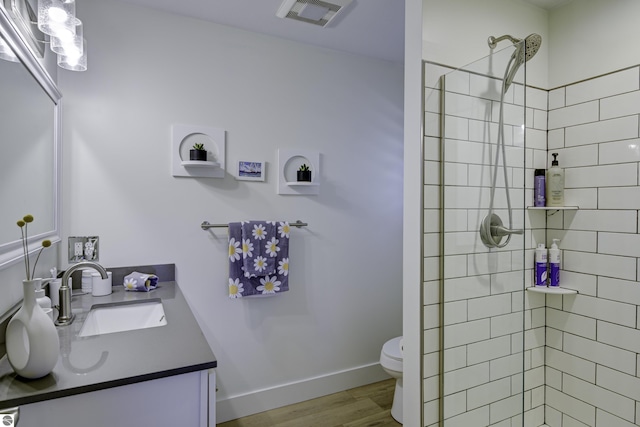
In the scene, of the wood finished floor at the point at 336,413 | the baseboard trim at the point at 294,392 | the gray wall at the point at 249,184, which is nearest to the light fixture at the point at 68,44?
the gray wall at the point at 249,184

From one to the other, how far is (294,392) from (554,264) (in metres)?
1.84

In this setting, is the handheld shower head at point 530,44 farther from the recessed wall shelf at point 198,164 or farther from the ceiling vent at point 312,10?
the recessed wall shelf at point 198,164

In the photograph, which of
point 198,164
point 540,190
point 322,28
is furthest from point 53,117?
point 540,190

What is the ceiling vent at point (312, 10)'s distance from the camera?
193 centimetres

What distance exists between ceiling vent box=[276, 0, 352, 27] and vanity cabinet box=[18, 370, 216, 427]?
6.05 ft

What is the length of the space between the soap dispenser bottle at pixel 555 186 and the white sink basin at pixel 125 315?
2034 millimetres

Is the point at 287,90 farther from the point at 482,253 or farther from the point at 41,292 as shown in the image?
the point at 41,292

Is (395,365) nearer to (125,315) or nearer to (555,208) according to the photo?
(555,208)

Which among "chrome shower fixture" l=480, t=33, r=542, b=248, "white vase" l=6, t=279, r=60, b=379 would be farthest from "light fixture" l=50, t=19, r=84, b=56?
"chrome shower fixture" l=480, t=33, r=542, b=248

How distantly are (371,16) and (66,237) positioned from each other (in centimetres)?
216

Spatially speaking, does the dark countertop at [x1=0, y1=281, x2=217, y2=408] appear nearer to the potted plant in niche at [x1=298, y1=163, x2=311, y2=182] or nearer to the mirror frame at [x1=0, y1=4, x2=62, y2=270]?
the mirror frame at [x1=0, y1=4, x2=62, y2=270]

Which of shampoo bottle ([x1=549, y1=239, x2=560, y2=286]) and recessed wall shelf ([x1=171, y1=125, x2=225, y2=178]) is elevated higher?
recessed wall shelf ([x1=171, y1=125, x2=225, y2=178])

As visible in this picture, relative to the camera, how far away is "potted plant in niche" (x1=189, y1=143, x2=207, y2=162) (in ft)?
6.90

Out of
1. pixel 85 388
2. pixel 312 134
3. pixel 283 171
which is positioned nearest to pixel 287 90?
pixel 312 134
